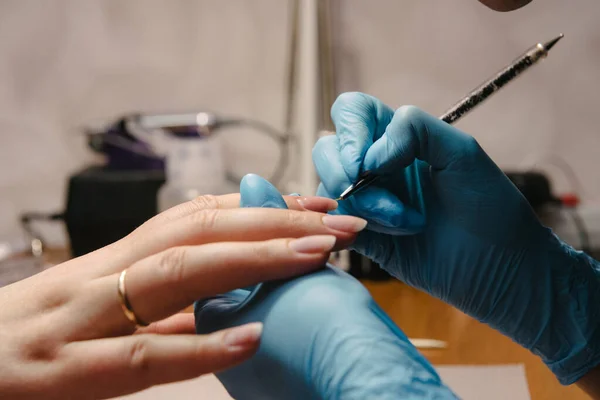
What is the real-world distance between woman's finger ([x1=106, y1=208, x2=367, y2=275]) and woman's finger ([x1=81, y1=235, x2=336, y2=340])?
0.02 metres

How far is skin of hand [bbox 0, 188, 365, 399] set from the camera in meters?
0.43

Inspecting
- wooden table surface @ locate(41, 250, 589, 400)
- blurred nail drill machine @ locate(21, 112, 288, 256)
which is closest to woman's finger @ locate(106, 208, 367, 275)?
wooden table surface @ locate(41, 250, 589, 400)

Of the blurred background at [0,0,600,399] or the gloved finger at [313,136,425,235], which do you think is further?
the blurred background at [0,0,600,399]

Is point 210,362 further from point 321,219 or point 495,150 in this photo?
point 495,150

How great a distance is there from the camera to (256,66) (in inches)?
46.9

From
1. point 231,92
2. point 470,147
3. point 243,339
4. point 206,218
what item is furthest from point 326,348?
point 231,92

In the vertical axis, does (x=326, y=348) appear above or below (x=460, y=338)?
above

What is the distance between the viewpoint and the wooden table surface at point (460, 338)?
2.26 ft

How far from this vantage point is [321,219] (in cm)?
49

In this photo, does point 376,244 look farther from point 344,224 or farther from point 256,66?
point 256,66

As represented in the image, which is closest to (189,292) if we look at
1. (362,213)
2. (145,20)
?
(362,213)

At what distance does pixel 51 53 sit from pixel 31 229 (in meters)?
0.45

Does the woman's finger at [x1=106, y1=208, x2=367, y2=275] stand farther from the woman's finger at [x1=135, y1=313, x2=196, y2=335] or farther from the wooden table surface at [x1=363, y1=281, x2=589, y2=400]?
the wooden table surface at [x1=363, y1=281, x2=589, y2=400]

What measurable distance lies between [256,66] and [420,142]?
2.44ft
